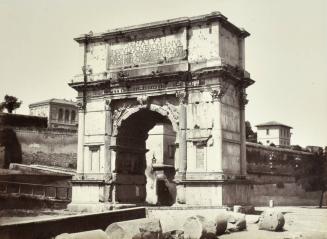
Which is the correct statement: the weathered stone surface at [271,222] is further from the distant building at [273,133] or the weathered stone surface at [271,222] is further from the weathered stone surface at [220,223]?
the distant building at [273,133]

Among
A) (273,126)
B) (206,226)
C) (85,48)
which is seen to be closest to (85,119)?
(85,48)

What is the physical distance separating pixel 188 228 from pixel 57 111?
5054 centimetres

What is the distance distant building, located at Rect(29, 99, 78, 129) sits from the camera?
2336 inches

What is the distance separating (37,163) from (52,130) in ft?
8.48

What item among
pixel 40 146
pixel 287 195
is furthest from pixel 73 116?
pixel 287 195

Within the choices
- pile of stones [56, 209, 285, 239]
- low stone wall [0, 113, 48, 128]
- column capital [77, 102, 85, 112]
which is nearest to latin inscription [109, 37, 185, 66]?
column capital [77, 102, 85, 112]

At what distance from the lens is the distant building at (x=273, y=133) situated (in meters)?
65.1

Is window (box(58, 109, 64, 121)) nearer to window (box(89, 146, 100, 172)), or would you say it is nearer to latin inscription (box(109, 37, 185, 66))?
window (box(89, 146, 100, 172))

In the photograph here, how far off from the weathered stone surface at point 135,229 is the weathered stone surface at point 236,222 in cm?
361

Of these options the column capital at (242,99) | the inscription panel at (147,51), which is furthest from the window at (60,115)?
the column capital at (242,99)

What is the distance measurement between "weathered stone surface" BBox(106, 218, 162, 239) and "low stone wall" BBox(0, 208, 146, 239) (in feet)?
4.44

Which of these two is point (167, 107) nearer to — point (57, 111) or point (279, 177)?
point (279, 177)

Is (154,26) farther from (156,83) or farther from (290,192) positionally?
(290,192)

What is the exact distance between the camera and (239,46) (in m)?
19.6
